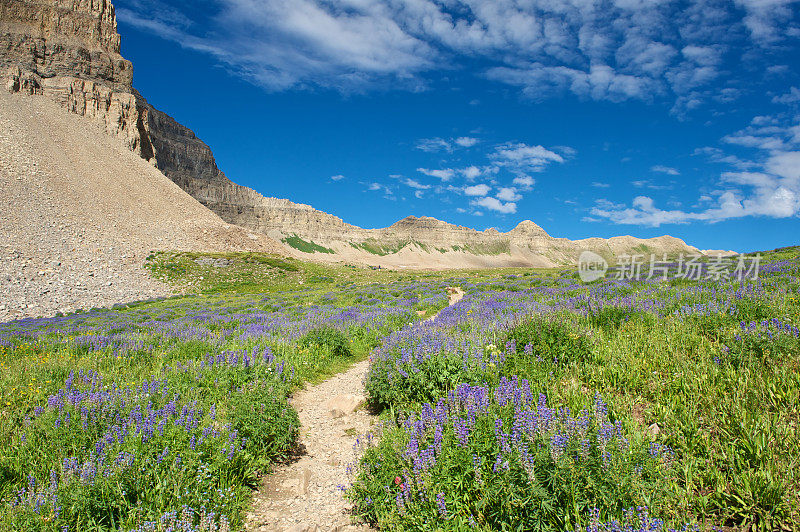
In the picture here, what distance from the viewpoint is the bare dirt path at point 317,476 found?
3957mm

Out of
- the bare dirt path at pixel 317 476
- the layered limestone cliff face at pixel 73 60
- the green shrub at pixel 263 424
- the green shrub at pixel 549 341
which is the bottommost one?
the bare dirt path at pixel 317 476

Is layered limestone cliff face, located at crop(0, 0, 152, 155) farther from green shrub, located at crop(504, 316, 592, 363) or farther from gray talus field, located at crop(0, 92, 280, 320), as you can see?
green shrub, located at crop(504, 316, 592, 363)

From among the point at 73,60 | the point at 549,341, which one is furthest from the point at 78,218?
the point at 73,60

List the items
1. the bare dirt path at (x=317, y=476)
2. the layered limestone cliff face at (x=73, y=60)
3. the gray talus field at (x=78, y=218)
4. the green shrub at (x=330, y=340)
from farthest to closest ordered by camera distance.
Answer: the layered limestone cliff face at (x=73, y=60) < the gray talus field at (x=78, y=218) < the green shrub at (x=330, y=340) < the bare dirt path at (x=317, y=476)

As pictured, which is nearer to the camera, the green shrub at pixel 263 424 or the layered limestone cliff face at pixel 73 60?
the green shrub at pixel 263 424

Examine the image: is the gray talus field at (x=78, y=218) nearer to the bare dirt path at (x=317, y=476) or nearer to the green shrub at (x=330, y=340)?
the green shrub at (x=330, y=340)

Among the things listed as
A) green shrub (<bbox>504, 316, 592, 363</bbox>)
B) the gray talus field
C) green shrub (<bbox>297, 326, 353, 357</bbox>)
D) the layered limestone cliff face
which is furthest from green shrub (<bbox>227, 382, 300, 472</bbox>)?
the layered limestone cliff face

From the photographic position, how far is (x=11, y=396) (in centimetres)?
564

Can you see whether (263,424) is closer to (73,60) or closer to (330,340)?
(330,340)

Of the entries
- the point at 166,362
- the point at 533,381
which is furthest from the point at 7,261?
the point at 533,381

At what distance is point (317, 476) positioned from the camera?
15.9 ft

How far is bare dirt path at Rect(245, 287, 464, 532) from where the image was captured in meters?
3.96

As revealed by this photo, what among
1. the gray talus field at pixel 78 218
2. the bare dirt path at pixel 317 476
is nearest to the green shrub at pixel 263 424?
the bare dirt path at pixel 317 476

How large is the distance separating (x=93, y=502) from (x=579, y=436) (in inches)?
174
